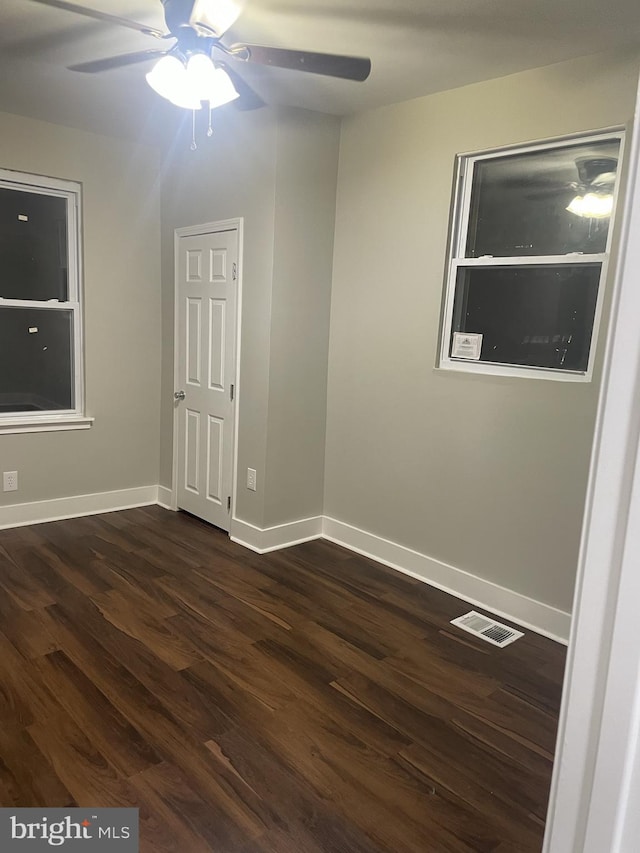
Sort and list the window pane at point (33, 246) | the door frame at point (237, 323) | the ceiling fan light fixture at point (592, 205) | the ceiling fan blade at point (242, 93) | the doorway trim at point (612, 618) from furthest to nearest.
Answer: the window pane at point (33, 246), the door frame at point (237, 323), the ceiling fan light fixture at point (592, 205), the ceiling fan blade at point (242, 93), the doorway trim at point (612, 618)

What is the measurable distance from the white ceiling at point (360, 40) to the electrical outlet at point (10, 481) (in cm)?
225

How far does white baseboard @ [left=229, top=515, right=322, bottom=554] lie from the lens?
3814mm

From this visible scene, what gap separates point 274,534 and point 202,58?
2592 mm

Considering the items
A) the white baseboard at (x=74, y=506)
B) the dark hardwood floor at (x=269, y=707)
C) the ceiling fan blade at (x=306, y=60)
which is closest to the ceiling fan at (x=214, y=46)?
the ceiling fan blade at (x=306, y=60)

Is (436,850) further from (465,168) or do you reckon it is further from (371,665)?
(465,168)

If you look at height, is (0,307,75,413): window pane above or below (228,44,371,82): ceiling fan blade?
below

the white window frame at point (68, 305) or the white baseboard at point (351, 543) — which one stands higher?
the white window frame at point (68, 305)

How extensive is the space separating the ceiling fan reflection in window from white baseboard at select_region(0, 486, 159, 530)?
2.76m

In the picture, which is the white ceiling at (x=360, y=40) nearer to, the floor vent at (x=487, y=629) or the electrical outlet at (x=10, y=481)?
the electrical outlet at (x=10, y=481)

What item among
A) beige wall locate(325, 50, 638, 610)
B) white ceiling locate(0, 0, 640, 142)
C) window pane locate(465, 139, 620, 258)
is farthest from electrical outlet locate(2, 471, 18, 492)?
window pane locate(465, 139, 620, 258)

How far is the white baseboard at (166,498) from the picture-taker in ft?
14.9

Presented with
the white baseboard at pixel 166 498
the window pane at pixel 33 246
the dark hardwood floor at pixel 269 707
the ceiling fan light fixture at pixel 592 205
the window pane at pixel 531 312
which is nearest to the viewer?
the dark hardwood floor at pixel 269 707

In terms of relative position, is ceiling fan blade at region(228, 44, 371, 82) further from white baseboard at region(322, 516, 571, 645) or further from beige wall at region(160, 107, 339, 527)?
white baseboard at region(322, 516, 571, 645)

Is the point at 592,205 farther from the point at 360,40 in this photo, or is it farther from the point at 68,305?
the point at 68,305
